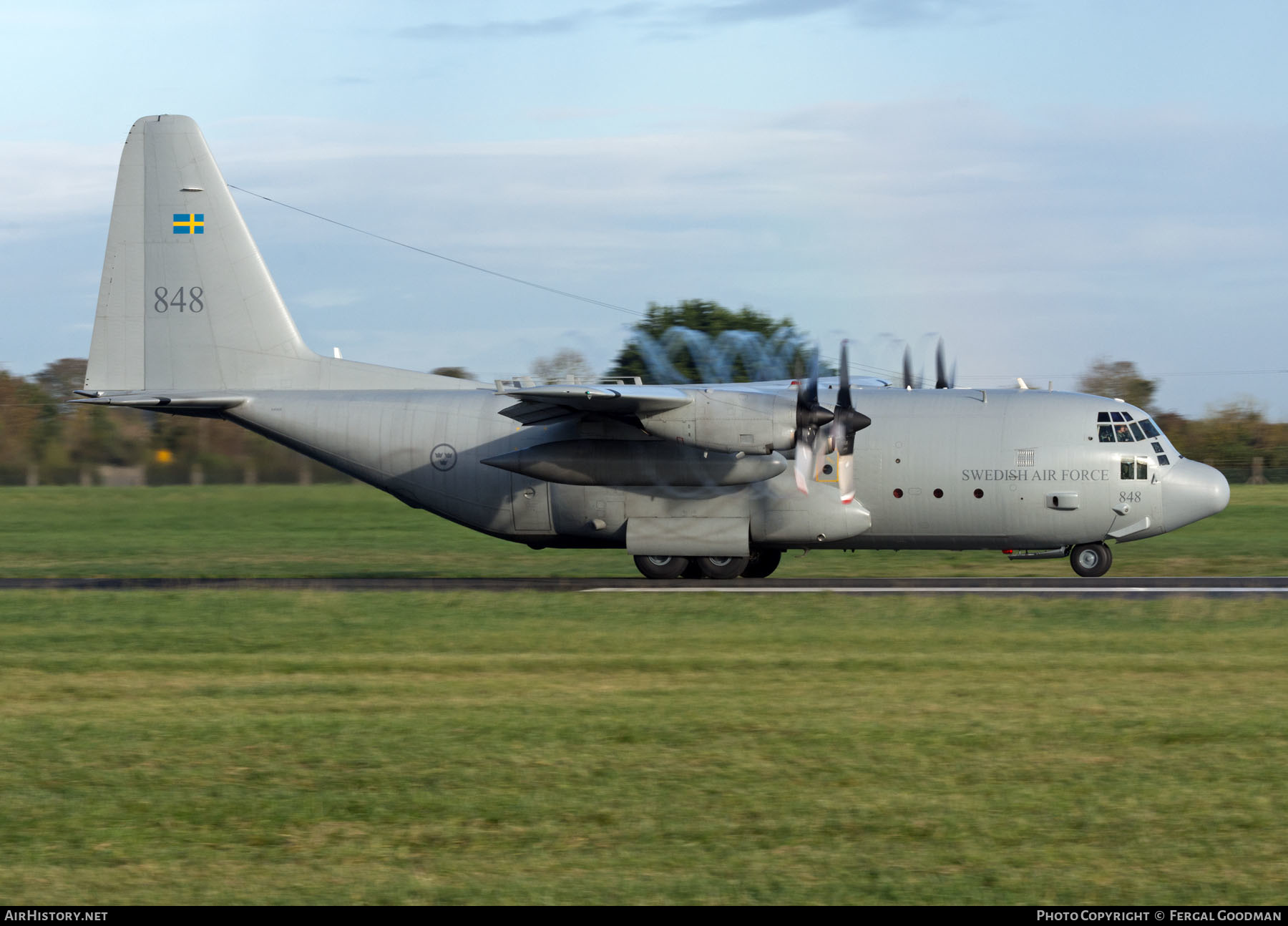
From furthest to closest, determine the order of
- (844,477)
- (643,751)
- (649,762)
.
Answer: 1. (844,477)
2. (643,751)
3. (649,762)

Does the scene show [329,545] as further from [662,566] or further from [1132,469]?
[1132,469]

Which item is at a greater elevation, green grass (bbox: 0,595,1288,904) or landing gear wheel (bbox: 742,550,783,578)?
landing gear wheel (bbox: 742,550,783,578)

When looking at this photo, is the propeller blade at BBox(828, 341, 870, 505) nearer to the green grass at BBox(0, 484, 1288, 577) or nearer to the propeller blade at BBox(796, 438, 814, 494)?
the propeller blade at BBox(796, 438, 814, 494)

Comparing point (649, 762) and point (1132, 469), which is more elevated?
point (1132, 469)

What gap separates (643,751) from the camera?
9.74 m

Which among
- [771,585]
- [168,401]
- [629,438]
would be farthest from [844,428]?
[168,401]

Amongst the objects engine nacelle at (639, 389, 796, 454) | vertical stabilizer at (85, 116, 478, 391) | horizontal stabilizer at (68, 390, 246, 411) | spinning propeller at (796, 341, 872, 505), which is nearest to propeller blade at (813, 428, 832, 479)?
spinning propeller at (796, 341, 872, 505)

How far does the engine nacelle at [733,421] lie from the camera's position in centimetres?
2111

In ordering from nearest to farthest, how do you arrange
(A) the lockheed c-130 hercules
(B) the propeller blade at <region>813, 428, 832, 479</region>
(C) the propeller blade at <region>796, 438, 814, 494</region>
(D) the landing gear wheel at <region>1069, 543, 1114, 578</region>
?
1. (C) the propeller blade at <region>796, 438, 814, 494</region>
2. (B) the propeller blade at <region>813, 428, 832, 479</region>
3. (A) the lockheed c-130 hercules
4. (D) the landing gear wheel at <region>1069, 543, 1114, 578</region>

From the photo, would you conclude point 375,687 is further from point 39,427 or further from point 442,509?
point 39,427

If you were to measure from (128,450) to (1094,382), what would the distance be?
44.3 m

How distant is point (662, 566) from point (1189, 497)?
9.50 meters

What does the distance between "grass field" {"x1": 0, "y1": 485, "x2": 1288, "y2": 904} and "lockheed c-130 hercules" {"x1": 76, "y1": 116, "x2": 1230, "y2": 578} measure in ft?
10.0

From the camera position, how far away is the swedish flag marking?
80.0ft
